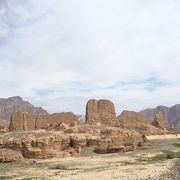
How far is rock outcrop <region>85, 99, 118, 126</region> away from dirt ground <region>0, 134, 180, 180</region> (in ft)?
65.4

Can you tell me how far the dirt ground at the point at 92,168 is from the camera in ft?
85.5

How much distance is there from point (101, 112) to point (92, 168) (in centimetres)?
3018

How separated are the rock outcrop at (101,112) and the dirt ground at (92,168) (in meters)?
19.9

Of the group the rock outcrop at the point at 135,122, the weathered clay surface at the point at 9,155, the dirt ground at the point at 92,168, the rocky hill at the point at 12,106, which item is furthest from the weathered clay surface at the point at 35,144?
the rocky hill at the point at 12,106

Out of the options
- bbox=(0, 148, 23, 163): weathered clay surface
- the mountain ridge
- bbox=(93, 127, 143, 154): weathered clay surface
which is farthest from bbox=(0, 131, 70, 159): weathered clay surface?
the mountain ridge

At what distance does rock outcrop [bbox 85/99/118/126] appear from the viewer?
198ft

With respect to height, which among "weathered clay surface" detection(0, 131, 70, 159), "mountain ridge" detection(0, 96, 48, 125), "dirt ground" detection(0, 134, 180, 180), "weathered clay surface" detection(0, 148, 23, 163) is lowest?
"dirt ground" detection(0, 134, 180, 180)

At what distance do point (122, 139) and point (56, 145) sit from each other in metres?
7.25

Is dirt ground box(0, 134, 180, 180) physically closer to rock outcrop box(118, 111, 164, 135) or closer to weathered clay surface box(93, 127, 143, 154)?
weathered clay surface box(93, 127, 143, 154)

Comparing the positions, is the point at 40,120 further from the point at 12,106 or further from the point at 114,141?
the point at 12,106

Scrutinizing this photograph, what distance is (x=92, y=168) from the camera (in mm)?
30766

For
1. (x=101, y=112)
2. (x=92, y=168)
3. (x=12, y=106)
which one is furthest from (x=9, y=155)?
(x=12, y=106)

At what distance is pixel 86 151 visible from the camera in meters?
40.0

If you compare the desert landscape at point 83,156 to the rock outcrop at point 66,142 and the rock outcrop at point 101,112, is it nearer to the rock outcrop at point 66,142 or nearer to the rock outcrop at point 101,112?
the rock outcrop at point 66,142
